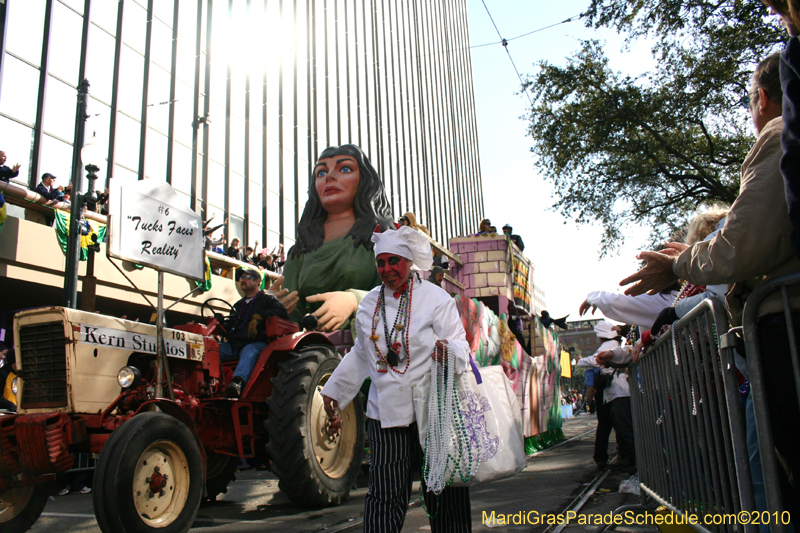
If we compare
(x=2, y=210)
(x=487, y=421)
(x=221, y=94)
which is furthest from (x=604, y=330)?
(x=221, y=94)

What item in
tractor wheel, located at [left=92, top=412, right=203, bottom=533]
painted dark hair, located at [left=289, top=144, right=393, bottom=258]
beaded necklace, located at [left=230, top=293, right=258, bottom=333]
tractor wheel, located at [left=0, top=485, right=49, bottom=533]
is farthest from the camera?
painted dark hair, located at [left=289, top=144, right=393, bottom=258]

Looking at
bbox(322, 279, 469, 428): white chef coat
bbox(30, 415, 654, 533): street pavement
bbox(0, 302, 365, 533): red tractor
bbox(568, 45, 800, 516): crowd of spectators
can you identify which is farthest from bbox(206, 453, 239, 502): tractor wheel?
bbox(568, 45, 800, 516): crowd of spectators

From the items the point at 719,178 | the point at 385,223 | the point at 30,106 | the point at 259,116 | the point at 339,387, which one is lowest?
the point at 339,387

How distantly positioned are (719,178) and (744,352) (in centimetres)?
1737

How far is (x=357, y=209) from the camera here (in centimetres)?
748

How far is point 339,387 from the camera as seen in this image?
10.6 feet

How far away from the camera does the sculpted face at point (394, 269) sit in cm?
326

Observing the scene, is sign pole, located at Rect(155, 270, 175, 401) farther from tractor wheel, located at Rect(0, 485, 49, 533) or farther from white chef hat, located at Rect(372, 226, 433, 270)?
white chef hat, located at Rect(372, 226, 433, 270)

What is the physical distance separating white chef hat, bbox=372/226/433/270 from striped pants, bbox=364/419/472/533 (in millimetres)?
882

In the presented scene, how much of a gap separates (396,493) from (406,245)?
4.09 feet

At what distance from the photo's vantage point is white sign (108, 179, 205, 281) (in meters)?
4.14

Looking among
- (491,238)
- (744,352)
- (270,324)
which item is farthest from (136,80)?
(744,352)

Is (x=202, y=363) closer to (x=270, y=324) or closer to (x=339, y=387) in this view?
(x=270, y=324)

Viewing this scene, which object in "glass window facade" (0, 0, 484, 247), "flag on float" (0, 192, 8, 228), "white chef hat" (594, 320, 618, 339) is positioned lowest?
"white chef hat" (594, 320, 618, 339)
